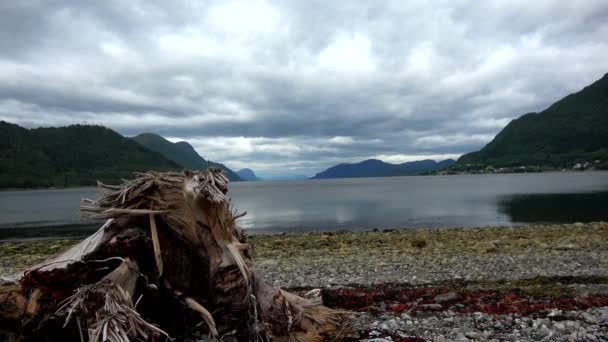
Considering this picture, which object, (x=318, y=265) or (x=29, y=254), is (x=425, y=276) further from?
(x=29, y=254)

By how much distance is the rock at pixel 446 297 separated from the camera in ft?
36.6

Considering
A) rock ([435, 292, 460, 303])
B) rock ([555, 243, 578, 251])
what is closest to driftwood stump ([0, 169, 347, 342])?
rock ([435, 292, 460, 303])

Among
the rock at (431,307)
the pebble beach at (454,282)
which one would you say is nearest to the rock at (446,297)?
the pebble beach at (454,282)

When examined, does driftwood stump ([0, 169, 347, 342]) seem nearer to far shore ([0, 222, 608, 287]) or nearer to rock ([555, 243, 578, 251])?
far shore ([0, 222, 608, 287])

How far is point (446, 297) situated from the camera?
1127 cm

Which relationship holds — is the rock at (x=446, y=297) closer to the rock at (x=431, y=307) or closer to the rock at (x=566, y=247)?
the rock at (x=431, y=307)

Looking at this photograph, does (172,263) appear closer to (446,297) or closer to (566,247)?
(446,297)

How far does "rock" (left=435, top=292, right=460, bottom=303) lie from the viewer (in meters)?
11.2

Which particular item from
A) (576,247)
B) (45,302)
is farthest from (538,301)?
(576,247)

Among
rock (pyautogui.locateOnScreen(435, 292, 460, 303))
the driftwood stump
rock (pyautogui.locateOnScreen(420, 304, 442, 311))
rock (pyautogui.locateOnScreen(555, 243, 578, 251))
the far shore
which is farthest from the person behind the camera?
rock (pyautogui.locateOnScreen(555, 243, 578, 251))

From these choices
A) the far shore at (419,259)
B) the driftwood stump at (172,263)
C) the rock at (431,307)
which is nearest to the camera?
the driftwood stump at (172,263)

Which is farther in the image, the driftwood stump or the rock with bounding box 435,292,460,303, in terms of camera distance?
the rock with bounding box 435,292,460,303

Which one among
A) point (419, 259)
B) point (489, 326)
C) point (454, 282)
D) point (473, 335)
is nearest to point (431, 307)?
point (489, 326)

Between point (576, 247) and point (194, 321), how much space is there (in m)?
21.1
